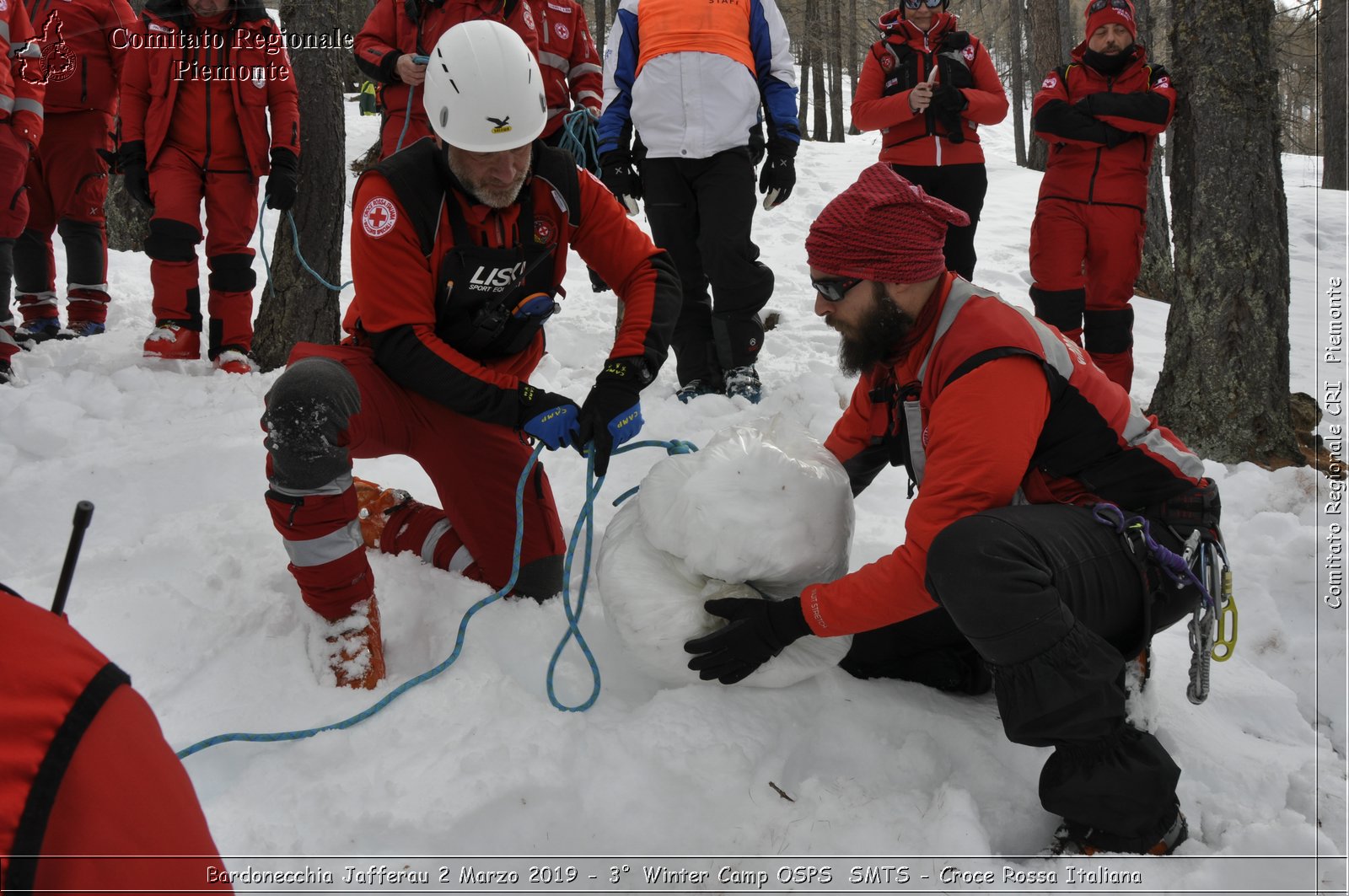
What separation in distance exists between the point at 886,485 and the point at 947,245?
4.87ft

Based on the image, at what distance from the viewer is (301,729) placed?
2123mm

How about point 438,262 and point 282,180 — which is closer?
point 438,262

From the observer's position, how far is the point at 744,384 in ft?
14.0

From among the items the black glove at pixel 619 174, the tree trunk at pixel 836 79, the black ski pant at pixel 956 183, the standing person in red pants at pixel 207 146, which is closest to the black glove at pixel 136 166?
the standing person in red pants at pixel 207 146

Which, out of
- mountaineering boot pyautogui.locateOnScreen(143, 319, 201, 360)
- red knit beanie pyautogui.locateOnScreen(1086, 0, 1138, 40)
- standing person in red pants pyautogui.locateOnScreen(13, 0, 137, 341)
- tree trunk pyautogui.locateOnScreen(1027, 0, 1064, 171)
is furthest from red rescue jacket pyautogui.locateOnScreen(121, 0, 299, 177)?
tree trunk pyautogui.locateOnScreen(1027, 0, 1064, 171)

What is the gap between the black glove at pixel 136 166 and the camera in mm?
4383

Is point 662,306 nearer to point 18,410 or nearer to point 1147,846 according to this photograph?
point 1147,846

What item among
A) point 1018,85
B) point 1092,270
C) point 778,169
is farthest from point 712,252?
point 1018,85

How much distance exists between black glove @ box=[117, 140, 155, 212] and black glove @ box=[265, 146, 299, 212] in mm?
588

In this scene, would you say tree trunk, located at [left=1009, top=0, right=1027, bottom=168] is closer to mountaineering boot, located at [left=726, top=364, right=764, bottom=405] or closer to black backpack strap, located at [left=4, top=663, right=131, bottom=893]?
mountaineering boot, located at [left=726, top=364, right=764, bottom=405]

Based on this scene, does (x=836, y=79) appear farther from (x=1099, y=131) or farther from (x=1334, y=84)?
(x=1099, y=131)

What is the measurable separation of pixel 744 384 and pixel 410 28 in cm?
226

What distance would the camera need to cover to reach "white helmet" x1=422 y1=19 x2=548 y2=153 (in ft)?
8.21

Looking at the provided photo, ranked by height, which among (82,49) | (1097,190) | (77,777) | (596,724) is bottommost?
(596,724)
